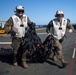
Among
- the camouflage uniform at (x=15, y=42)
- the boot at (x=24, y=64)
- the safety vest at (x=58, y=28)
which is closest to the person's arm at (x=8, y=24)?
the camouflage uniform at (x=15, y=42)

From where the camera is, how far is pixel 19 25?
302 inches

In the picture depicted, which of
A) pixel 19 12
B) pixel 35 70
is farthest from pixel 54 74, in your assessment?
pixel 19 12

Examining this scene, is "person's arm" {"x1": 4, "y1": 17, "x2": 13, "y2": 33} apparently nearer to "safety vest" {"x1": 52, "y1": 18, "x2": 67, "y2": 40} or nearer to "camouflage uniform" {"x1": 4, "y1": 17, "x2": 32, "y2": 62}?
"camouflage uniform" {"x1": 4, "y1": 17, "x2": 32, "y2": 62}

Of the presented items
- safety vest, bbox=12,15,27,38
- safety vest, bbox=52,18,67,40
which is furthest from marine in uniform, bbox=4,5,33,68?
safety vest, bbox=52,18,67,40

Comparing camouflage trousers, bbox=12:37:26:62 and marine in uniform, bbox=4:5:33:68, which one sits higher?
marine in uniform, bbox=4:5:33:68

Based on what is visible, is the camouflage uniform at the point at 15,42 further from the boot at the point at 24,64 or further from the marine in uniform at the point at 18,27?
the boot at the point at 24,64

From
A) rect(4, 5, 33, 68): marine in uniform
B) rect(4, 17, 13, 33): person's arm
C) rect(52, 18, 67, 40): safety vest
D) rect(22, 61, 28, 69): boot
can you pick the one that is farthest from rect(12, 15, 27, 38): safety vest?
rect(52, 18, 67, 40): safety vest

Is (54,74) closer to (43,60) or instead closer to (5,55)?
(43,60)

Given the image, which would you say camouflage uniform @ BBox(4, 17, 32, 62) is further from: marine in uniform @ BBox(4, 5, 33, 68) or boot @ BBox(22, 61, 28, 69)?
boot @ BBox(22, 61, 28, 69)

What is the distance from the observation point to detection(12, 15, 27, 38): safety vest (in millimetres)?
7598

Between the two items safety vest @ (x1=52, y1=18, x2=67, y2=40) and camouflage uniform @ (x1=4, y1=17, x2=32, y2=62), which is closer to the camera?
camouflage uniform @ (x1=4, y1=17, x2=32, y2=62)

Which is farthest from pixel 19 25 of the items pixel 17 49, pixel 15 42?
pixel 17 49

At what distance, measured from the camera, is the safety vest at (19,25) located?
7598mm

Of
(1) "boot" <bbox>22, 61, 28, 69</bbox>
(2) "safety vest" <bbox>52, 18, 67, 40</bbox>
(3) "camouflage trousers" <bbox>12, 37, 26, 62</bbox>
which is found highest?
(2) "safety vest" <bbox>52, 18, 67, 40</bbox>
